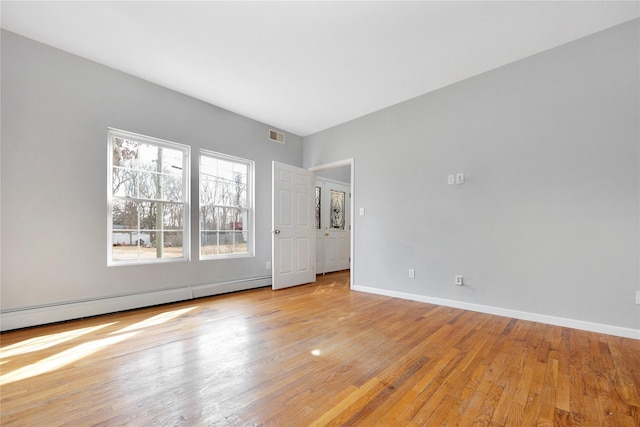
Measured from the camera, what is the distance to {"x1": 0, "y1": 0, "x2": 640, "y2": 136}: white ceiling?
235cm

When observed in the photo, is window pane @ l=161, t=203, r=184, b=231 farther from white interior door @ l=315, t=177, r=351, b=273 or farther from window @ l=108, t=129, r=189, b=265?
white interior door @ l=315, t=177, r=351, b=273

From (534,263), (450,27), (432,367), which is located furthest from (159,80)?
(534,263)

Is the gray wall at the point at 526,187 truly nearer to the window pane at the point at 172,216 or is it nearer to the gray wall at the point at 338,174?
the gray wall at the point at 338,174

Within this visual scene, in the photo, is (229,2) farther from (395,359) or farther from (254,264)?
(254,264)

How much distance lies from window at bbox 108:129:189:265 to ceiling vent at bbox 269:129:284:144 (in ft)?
4.98

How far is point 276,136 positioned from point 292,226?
65.8 inches

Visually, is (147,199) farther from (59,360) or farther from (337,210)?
(337,210)

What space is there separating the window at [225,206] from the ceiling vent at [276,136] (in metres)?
0.65

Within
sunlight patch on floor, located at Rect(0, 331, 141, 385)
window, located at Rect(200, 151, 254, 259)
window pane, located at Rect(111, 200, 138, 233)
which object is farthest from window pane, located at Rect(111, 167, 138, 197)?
sunlight patch on floor, located at Rect(0, 331, 141, 385)

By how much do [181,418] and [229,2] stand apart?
9.58 feet

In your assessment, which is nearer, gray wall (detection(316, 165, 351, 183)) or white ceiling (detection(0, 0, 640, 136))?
white ceiling (detection(0, 0, 640, 136))

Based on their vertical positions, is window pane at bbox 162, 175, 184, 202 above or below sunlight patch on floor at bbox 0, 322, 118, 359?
above

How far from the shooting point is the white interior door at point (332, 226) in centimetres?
609

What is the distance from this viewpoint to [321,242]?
6.08 metres
